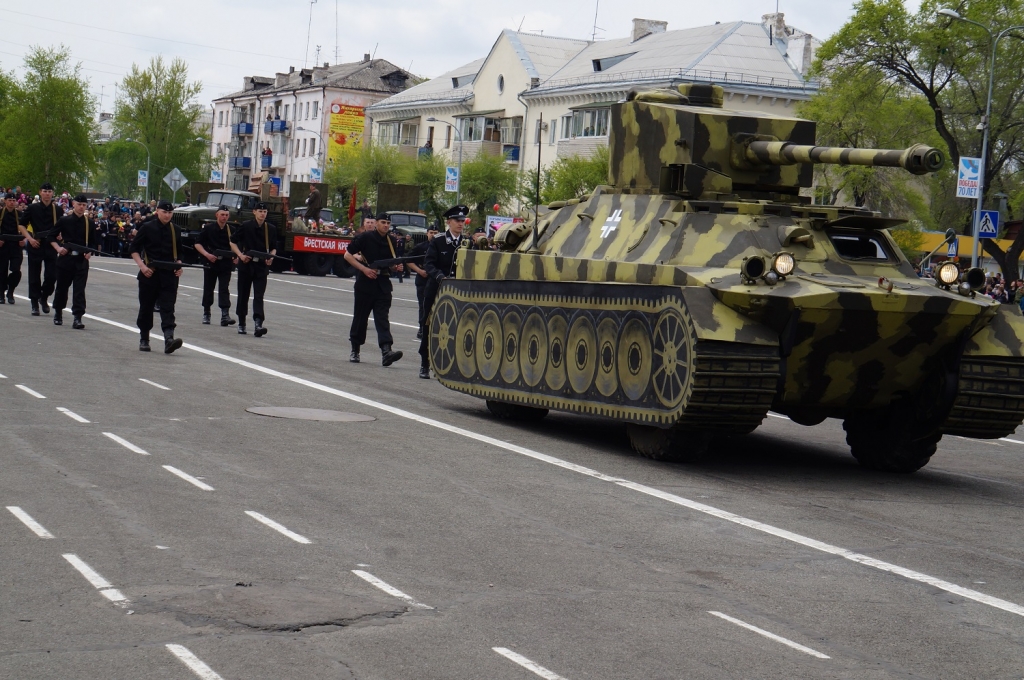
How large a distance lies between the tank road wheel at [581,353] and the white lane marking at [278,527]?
4.65 metres

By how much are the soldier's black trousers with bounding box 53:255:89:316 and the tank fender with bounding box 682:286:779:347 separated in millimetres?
12409

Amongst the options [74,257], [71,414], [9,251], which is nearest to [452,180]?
[9,251]

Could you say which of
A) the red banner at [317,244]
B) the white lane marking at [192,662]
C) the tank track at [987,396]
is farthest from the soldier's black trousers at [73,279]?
the red banner at [317,244]

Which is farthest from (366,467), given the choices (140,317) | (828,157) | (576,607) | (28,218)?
(28,218)

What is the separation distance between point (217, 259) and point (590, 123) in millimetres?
53530

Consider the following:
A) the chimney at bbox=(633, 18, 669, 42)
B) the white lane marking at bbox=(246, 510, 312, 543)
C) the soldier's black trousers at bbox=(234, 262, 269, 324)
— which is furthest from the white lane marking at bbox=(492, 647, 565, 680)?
the chimney at bbox=(633, 18, 669, 42)

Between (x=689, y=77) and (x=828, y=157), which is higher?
(x=689, y=77)

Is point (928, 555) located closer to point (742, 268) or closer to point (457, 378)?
point (742, 268)

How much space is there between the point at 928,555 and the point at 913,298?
120 inches

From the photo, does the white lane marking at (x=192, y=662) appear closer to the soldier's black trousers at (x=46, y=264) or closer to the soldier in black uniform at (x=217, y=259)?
the soldier in black uniform at (x=217, y=259)

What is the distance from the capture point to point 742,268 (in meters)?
11.5

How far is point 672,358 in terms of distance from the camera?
1162cm

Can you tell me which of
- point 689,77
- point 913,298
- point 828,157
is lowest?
Answer: point 913,298

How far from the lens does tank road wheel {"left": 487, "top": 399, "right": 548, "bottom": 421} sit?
48.8 feet
